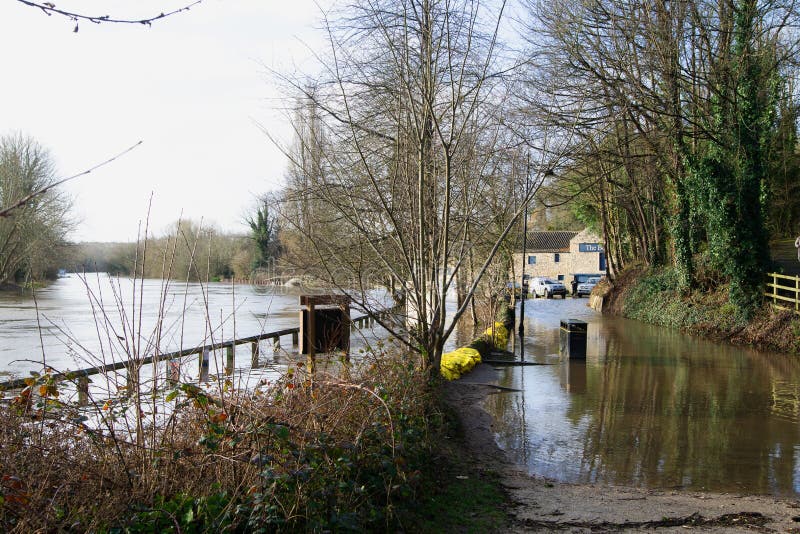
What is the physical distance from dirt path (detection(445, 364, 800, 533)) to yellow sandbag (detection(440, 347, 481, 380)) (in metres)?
5.33

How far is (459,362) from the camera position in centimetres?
1416

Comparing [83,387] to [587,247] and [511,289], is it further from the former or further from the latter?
[587,247]

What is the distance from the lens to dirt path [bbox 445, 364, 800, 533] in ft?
18.1

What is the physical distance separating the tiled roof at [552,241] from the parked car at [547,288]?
17.6 meters

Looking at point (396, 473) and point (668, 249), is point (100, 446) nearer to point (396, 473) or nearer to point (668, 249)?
point (396, 473)

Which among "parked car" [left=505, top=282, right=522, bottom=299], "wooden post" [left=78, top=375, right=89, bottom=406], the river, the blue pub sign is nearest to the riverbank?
the river

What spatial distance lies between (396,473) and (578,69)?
16.5 meters

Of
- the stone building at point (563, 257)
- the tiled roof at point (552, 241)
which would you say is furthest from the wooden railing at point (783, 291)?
the tiled roof at point (552, 241)

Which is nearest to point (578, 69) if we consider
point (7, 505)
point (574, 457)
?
point (574, 457)

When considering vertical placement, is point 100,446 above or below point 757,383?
above

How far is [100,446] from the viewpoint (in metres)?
4.41

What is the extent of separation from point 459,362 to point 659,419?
4406 mm

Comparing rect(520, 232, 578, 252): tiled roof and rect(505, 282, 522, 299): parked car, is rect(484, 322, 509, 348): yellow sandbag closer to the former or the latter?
rect(505, 282, 522, 299): parked car

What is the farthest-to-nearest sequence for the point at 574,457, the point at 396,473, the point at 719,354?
the point at 719,354
the point at 574,457
the point at 396,473
